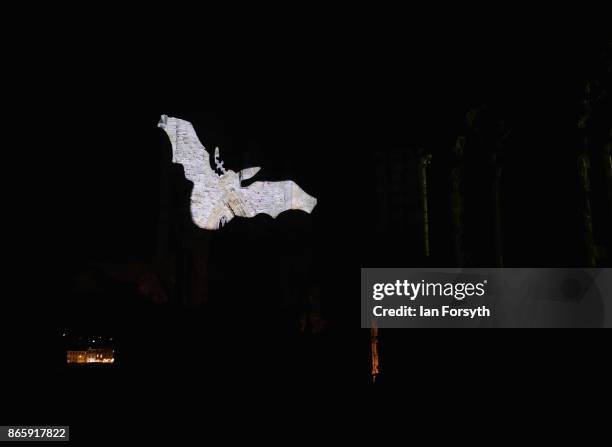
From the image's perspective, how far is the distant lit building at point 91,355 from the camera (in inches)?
147

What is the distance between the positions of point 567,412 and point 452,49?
316cm

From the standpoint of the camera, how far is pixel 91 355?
383 cm

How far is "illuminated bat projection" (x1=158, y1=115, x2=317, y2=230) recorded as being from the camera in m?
4.34

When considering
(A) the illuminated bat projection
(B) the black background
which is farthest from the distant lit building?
(A) the illuminated bat projection

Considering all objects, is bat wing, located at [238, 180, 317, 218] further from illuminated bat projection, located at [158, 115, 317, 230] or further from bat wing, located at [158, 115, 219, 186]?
bat wing, located at [158, 115, 219, 186]

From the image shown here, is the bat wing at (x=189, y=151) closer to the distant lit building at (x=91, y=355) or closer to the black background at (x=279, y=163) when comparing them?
the black background at (x=279, y=163)

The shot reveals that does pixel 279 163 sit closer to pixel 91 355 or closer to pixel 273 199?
pixel 273 199

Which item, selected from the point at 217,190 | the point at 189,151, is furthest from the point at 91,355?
the point at 189,151

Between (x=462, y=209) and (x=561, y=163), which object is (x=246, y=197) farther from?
(x=561, y=163)

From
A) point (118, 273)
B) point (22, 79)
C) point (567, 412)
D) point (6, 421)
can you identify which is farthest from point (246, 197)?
point (567, 412)

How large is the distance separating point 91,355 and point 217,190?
70.0 inches

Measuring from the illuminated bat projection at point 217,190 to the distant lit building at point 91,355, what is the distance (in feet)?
4.31

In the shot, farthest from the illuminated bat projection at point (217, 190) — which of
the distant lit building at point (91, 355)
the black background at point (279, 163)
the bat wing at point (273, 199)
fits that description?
the distant lit building at point (91, 355)

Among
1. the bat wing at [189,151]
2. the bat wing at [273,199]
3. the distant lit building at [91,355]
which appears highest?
the bat wing at [189,151]
